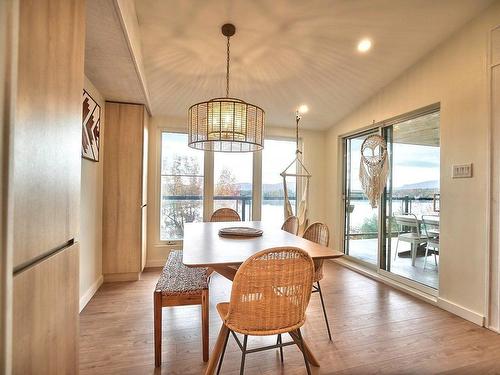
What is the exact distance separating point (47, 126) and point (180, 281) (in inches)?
55.5

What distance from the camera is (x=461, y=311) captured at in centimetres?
245

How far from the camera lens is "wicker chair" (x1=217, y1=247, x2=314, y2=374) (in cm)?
127

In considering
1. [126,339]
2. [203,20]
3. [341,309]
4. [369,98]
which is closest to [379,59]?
[369,98]

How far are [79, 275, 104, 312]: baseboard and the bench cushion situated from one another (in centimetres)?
102

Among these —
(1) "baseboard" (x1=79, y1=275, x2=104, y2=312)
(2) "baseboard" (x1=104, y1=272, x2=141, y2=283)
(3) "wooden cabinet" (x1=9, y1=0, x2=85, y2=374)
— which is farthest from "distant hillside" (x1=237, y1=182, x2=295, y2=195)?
(3) "wooden cabinet" (x1=9, y1=0, x2=85, y2=374)

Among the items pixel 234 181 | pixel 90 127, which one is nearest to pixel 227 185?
pixel 234 181

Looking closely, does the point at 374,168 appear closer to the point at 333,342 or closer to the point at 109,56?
the point at 333,342

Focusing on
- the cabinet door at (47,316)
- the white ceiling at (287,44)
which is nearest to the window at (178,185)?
the white ceiling at (287,44)

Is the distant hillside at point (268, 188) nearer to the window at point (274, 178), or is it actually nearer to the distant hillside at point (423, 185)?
the window at point (274, 178)

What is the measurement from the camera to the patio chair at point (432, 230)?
9.63ft

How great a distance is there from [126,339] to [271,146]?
3.42m

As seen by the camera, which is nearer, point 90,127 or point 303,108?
point 90,127

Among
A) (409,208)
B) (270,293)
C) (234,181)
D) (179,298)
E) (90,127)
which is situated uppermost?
(90,127)

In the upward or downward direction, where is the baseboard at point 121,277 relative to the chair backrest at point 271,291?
downward
